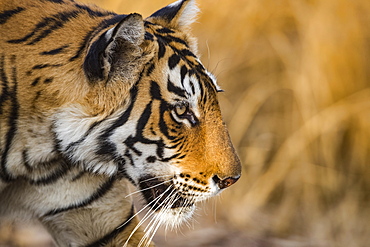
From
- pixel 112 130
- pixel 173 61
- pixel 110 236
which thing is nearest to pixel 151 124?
pixel 112 130

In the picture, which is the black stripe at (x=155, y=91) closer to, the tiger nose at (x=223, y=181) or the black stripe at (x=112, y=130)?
the black stripe at (x=112, y=130)

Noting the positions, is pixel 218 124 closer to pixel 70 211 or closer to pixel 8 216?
pixel 70 211

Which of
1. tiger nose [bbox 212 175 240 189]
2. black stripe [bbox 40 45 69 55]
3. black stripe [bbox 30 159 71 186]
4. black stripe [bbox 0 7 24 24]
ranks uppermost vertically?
black stripe [bbox 0 7 24 24]

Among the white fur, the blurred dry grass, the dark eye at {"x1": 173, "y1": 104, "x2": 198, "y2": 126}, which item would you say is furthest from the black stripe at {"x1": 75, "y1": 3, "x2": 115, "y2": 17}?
the blurred dry grass

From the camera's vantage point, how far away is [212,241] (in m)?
4.24

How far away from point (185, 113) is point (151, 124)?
0.13 m

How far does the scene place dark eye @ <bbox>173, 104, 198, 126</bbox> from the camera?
228 centimetres

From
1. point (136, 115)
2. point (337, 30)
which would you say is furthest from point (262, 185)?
point (136, 115)

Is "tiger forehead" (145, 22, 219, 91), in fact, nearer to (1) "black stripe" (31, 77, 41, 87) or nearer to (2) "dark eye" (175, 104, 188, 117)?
(2) "dark eye" (175, 104, 188, 117)

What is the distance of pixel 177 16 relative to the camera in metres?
2.64

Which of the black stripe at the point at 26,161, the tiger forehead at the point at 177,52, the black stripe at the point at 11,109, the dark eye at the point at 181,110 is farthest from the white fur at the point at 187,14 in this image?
the black stripe at the point at 26,161

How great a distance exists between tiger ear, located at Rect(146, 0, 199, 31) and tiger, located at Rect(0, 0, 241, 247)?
191mm

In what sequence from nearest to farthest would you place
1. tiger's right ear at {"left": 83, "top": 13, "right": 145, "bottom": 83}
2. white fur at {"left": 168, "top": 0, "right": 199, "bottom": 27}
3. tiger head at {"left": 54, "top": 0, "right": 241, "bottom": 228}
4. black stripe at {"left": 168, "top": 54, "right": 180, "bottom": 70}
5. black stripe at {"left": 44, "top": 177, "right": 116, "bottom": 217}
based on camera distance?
tiger's right ear at {"left": 83, "top": 13, "right": 145, "bottom": 83} < tiger head at {"left": 54, "top": 0, "right": 241, "bottom": 228} < black stripe at {"left": 168, "top": 54, "right": 180, "bottom": 70} < black stripe at {"left": 44, "top": 177, "right": 116, "bottom": 217} < white fur at {"left": 168, "top": 0, "right": 199, "bottom": 27}

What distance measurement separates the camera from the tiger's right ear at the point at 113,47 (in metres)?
2.10
